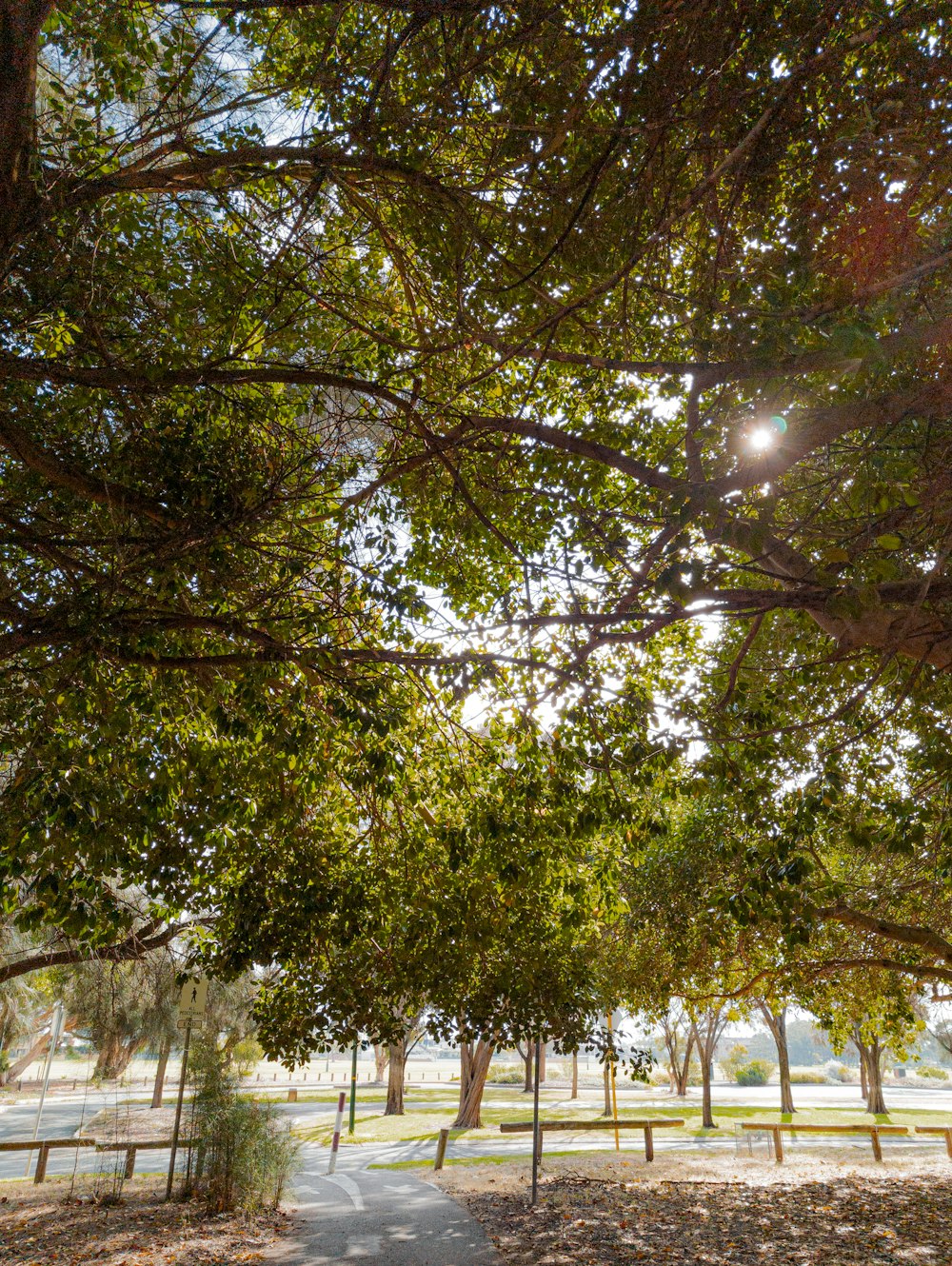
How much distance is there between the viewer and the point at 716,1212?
10969mm

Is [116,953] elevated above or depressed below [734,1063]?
above

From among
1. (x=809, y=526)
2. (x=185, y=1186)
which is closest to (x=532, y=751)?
(x=809, y=526)

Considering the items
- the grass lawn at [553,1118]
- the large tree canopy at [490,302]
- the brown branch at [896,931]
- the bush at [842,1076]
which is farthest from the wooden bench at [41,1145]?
the bush at [842,1076]

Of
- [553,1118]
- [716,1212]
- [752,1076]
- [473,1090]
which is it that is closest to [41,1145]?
[716,1212]

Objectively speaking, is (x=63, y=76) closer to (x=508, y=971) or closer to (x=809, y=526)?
(x=809, y=526)

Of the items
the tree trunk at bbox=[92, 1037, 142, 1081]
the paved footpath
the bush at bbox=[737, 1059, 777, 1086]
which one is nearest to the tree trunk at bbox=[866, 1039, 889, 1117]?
the paved footpath

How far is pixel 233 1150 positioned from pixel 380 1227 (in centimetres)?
228

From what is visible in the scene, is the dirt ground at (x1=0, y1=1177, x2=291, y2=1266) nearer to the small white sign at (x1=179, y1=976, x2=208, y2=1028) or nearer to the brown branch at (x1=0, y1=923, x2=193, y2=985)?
the small white sign at (x1=179, y1=976, x2=208, y2=1028)

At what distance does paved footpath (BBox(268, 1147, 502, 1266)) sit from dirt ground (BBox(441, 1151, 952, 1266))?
38 centimetres

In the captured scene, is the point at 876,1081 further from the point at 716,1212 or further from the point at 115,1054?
the point at 115,1054

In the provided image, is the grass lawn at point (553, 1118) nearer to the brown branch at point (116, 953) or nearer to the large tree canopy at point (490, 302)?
the brown branch at point (116, 953)

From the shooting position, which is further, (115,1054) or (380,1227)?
(115,1054)

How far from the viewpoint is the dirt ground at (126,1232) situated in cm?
824

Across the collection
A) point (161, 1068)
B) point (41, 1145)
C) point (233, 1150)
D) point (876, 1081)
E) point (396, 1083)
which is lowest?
point (396, 1083)
